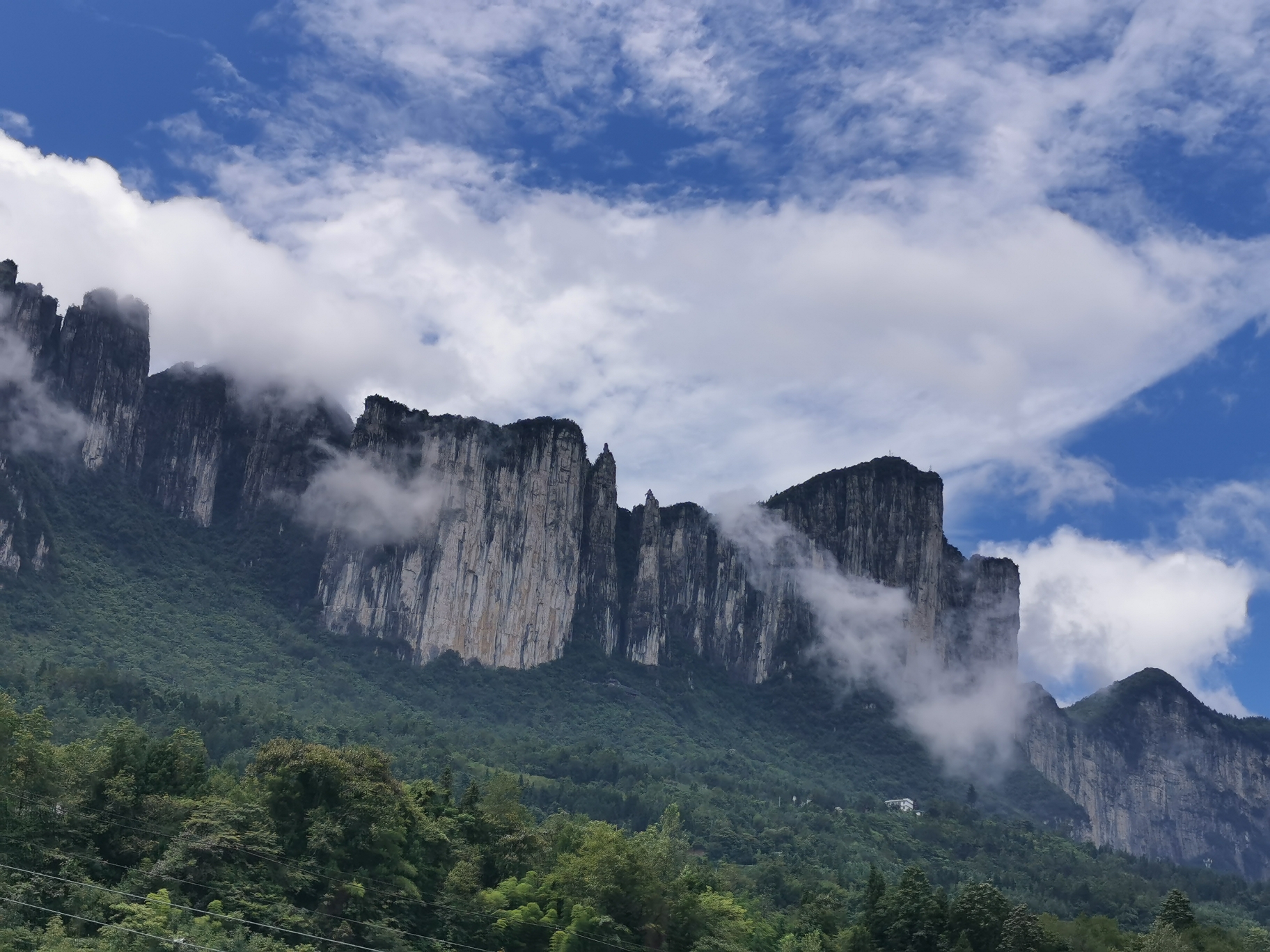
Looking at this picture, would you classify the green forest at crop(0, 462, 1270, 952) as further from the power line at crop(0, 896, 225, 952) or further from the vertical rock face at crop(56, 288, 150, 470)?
the vertical rock face at crop(56, 288, 150, 470)

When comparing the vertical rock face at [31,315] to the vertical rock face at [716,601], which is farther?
the vertical rock face at [716,601]

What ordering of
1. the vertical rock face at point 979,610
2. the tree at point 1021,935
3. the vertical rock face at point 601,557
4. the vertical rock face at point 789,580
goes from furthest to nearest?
1. the vertical rock face at point 979,610
2. the vertical rock face at point 789,580
3. the vertical rock face at point 601,557
4. the tree at point 1021,935

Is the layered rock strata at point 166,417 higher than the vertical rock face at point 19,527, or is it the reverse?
the layered rock strata at point 166,417

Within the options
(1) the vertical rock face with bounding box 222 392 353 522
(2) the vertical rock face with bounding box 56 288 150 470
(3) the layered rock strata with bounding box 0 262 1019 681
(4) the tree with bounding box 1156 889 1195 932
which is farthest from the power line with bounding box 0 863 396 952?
(1) the vertical rock face with bounding box 222 392 353 522

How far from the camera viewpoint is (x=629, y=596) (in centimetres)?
15188

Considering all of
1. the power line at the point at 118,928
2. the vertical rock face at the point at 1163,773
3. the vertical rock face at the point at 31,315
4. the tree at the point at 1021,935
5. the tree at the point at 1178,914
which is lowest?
the power line at the point at 118,928

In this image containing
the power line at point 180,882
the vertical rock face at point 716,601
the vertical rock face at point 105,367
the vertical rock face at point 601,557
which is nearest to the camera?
the power line at point 180,882

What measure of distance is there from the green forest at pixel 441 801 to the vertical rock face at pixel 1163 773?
16.9 metres

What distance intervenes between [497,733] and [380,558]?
24.5 m

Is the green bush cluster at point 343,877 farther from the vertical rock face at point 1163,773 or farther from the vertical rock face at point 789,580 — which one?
the vertical rock face at point 1163,773

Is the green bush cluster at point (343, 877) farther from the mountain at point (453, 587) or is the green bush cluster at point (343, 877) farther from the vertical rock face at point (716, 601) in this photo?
the vertical rock face at point (716, 601)

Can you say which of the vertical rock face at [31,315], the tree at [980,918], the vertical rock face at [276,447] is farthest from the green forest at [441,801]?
the vertical rock face at [31,315]

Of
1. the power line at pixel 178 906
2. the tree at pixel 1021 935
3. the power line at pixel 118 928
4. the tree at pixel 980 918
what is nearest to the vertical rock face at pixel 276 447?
the tree at pixel 980 918

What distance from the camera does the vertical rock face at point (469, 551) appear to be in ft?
444
